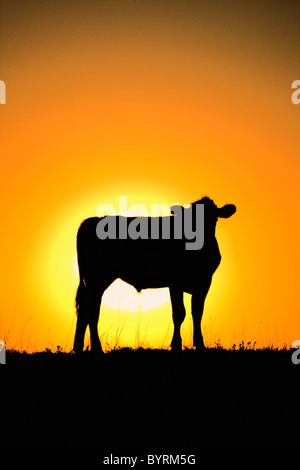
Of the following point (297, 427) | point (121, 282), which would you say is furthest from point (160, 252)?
point (297, 427)

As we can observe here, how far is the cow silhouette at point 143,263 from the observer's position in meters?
11.1

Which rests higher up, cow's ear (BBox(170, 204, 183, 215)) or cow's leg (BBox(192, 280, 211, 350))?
cow's ear (BBox(170, 204, 183, 215))

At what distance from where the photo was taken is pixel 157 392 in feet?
22.4

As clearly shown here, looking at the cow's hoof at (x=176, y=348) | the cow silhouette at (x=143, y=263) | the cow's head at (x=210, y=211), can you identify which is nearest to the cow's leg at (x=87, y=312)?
the cow silhouette at (x=143, y=263)

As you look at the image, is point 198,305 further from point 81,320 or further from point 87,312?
point 81,320

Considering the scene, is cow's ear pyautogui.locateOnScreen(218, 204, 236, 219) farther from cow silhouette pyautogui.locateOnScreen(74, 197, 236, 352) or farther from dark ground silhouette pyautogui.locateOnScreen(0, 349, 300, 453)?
A: dark ground silhouette pyautogui.locateOnScreen(0, 349, 300, 453)

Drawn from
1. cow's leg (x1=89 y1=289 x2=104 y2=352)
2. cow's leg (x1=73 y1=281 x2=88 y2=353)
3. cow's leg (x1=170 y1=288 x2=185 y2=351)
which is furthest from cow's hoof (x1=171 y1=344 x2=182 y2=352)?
cow's leg (x1=73 y1=281 x2=88 y2=353)

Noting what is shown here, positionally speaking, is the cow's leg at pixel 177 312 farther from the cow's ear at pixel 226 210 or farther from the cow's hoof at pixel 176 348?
the cow's ear at pixel 226 210

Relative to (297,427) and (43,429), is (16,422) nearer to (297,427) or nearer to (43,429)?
(43,429)

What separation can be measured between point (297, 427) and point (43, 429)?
2791 mm

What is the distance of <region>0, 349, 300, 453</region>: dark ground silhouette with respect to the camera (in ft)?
18.7

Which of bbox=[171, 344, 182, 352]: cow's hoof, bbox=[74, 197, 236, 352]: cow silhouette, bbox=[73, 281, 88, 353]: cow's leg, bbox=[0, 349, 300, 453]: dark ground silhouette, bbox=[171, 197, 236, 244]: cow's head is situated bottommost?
bbox=[0, 349, 300, 453]: dark ground silhouette

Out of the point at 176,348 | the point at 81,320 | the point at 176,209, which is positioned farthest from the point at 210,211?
the point at 81,320

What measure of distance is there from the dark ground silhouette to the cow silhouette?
102 inches
